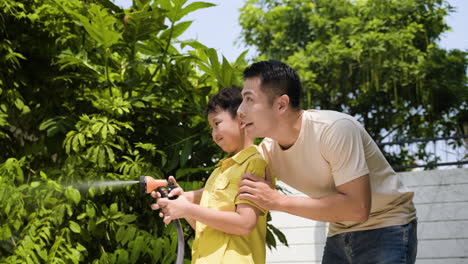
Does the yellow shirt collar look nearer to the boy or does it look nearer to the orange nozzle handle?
the boy

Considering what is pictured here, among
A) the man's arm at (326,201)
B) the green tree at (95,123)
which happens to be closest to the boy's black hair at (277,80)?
the man's arm at (326,201)

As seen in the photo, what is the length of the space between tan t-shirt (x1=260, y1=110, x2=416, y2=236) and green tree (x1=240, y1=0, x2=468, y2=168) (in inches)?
360

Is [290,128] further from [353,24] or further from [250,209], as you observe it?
[353,24]

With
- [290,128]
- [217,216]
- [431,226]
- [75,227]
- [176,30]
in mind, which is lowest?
[431,226]

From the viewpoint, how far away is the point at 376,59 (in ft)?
35.4

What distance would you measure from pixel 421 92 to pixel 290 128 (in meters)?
9.68

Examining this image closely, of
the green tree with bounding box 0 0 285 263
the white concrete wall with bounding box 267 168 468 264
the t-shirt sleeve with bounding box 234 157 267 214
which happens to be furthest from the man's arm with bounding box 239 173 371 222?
the white concrete wall with bounding box 267 168 468 264

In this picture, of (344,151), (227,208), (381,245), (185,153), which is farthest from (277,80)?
(185,153)

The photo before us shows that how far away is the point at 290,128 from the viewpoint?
5.33ft

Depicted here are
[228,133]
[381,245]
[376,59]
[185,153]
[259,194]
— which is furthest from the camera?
[376,59]

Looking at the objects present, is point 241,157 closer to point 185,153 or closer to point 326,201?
point 326,201

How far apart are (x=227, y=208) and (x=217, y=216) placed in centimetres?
9

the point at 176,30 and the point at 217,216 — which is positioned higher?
the point at 176,30

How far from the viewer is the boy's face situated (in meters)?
1.77
